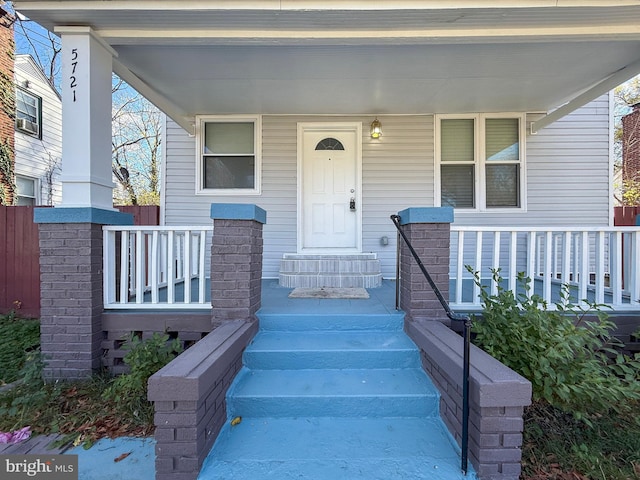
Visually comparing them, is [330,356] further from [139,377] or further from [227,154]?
[227,154]

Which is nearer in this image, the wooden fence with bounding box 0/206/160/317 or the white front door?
the wooden fence with bounding box 0/206/160/317

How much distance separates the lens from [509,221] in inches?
202

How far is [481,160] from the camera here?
5.10 meters

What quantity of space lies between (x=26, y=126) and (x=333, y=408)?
36.1 feet

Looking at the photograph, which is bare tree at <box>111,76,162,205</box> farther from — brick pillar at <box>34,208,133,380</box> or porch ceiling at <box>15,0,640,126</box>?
brick pillar at <box>34,208,133,380</box>

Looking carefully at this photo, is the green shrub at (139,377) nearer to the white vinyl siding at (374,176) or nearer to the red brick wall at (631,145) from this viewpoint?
the white vinyl siding at (374,176)

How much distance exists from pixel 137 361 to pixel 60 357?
0.92m

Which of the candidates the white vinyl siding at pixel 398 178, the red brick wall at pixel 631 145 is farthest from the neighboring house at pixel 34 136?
the red brick wall at pixel 631 145

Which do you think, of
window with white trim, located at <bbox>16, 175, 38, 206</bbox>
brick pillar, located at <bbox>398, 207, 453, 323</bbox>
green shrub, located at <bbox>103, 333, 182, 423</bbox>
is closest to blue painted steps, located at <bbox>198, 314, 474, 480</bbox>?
brick pillar, located at <bbox>398, 207, 453, 323</bbox>

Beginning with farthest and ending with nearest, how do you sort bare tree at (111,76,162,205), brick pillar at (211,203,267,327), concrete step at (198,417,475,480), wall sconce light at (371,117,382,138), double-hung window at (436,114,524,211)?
bare tree at (111,76,162,205) → double-hung window at (436,114,524,211) → wall sconce light at (371,117,382,138) → brick pillar at (211,203,267,327) → concrete step at (198,417,475,480)

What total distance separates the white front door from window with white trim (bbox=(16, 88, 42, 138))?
8.27m

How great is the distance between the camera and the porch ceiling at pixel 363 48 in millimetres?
2795

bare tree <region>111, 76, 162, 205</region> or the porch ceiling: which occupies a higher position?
bare tree <region>111, 76, 162, 205</region>

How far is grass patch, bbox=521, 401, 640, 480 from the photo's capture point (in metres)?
1.82
